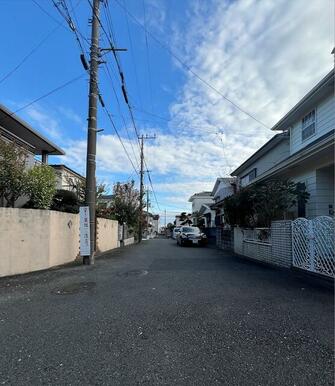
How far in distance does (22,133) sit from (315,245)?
13160mm

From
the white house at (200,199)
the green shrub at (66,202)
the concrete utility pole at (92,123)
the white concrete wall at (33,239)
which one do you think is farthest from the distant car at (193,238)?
the white house at (200,199)

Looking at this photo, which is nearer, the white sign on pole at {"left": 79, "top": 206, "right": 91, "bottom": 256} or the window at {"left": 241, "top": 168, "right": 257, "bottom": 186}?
the white sign on pole at {"left": 79, "top": 206, "right": 91, "bottom": 256}

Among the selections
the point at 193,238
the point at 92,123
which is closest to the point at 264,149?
the point at 193,238

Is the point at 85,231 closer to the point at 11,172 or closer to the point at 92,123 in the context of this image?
the point at 11,172

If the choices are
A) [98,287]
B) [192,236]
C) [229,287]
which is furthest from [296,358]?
[192,236]

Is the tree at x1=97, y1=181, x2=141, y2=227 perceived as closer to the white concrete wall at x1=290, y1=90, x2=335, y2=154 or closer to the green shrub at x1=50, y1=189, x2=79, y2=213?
the green shrub at x1=50, y1=189, x2=79, y2=213

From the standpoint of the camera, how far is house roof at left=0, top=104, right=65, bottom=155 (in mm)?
13484

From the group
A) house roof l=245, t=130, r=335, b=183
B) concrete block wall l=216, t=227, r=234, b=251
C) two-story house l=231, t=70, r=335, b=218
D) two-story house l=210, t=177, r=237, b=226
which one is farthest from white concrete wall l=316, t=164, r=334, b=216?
two-story house l=210, t=177, r=237, b=226

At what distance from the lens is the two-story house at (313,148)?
11289 millimetres

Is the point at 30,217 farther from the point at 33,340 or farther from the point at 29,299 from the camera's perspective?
the point at 33,340

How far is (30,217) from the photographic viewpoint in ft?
33.8

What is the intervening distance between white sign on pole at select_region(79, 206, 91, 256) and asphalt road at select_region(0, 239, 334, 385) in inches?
150

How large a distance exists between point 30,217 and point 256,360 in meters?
8.32

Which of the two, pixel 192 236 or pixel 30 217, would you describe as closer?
pixel 30 217
